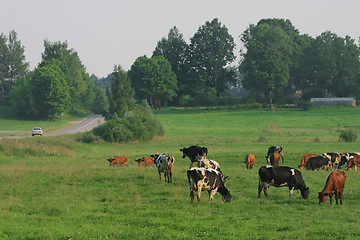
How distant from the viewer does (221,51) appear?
144 metres

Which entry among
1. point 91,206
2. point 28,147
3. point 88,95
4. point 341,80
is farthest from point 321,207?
point 88,95

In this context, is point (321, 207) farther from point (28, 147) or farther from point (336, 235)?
point (28, 147)

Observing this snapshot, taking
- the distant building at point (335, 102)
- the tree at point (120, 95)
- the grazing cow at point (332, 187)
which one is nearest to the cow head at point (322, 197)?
the grazing cow at point (332, 187)

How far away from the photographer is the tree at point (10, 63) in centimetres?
14400

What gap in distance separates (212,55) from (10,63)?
7464 centimetres

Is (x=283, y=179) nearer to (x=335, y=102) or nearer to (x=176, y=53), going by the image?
(x=335, y=102)

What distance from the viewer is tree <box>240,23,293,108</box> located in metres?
126

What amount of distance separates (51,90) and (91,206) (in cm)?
10549

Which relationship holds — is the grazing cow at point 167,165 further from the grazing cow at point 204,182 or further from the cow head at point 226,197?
the cow head at point 226,197

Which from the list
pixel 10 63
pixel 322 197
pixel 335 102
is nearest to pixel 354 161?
pixel 322 197

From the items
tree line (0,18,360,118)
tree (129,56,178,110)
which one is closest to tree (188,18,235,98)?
tree line (0,18,360,118)

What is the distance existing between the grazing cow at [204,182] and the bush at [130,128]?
1666 inches

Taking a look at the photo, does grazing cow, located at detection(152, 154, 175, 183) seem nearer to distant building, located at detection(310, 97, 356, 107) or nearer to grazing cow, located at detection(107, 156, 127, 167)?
grazing cow, located at detection(107, 156, 127, 167)

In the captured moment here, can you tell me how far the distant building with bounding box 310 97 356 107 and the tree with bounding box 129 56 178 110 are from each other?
46.9 metres
